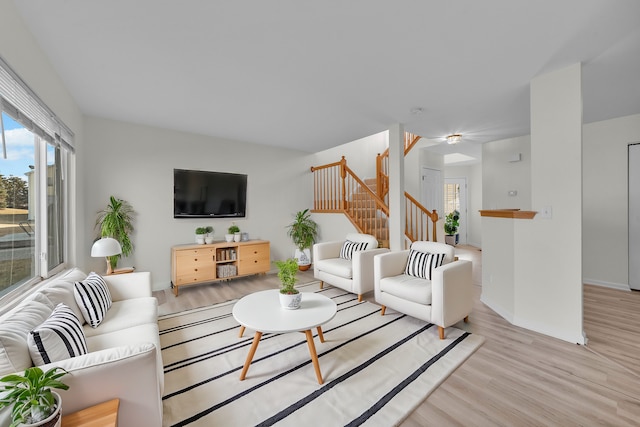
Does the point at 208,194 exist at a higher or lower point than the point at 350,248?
higher

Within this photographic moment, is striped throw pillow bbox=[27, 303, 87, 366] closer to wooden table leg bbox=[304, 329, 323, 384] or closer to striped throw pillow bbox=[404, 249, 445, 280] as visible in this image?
wooden table leg bbox=[304, 329, 323, 384]

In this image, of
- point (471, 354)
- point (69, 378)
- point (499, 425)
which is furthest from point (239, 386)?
point (471, 354)

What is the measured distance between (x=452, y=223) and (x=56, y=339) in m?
8.23

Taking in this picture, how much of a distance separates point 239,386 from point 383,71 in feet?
9.12

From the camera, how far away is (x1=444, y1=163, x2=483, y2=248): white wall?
788 centimetres

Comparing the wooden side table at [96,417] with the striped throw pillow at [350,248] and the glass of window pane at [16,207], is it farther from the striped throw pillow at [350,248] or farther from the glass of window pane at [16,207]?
the striped throw pillow at [350,248]

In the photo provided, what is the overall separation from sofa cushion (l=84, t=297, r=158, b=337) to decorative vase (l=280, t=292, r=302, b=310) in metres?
1.01

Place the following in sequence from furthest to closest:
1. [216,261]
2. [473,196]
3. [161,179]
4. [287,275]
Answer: [473,196], [216,261], [161,179], [287,275]

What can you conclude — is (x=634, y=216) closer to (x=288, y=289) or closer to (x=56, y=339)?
(x=288, y=289)

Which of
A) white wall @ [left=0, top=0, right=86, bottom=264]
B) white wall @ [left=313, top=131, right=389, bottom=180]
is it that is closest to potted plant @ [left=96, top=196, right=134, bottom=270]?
white wall @ [left=0, top=0, right=86, bottom=264]

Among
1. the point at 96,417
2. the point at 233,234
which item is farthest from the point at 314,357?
the point at 233,234

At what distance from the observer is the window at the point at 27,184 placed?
173cm

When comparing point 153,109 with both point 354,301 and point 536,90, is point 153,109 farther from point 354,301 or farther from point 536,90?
point 536,90

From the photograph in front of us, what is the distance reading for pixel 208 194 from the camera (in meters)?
4.47
